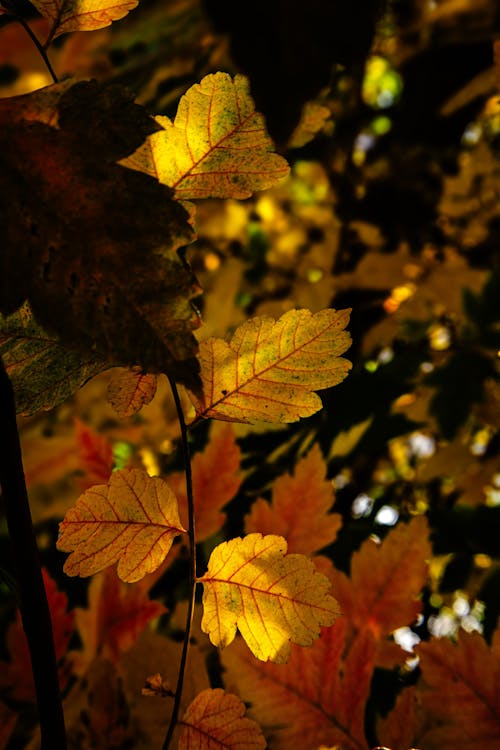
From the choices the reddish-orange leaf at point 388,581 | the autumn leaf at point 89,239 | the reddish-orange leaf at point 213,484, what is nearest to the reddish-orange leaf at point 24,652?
the reddish-orange leaf at point 213,484

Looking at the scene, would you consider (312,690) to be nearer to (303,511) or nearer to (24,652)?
(303,511)

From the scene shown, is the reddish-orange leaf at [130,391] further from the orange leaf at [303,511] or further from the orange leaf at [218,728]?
the orange leaf at [303,511]

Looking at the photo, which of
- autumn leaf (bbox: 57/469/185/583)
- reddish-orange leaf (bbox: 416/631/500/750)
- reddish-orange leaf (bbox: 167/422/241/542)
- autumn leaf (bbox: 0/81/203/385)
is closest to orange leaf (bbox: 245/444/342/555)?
reddish-orange leaf (bbox: 167/422/241/542)

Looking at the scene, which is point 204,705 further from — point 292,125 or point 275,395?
point 292,125

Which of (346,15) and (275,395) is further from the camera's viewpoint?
(275,395)

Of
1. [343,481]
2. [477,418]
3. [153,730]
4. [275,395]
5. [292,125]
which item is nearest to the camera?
[292,125]

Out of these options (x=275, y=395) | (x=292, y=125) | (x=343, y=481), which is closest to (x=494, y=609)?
(x=275, y=395)

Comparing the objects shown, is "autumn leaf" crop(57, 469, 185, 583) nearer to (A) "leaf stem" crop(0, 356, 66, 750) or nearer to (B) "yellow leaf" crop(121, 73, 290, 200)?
(A) "leaf stem" crop(0, 356, 66, 750)
